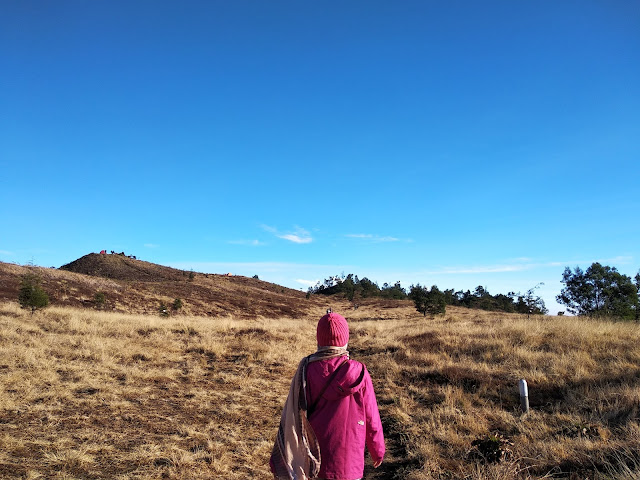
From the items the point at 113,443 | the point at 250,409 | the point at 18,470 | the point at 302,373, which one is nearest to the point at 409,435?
the point at 250,409

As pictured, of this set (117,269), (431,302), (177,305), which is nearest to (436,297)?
(431,302)

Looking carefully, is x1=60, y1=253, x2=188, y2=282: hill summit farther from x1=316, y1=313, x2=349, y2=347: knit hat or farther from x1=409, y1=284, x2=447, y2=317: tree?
x1=316, y1=313, x2=349, y2=347: knit hat

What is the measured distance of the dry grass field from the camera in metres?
4.72

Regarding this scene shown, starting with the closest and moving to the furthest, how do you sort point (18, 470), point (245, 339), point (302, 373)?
point (302, 373)
point (18, 470)
point (245, 339)

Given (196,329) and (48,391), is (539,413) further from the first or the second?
(196,329)

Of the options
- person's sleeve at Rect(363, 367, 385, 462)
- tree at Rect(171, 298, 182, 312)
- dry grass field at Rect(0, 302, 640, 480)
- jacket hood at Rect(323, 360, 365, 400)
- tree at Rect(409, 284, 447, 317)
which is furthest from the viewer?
tree at Rect(409, 284, 447, 317)

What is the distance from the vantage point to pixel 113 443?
557 centimetres

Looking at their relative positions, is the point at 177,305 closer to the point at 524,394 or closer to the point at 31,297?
the point at 31,297

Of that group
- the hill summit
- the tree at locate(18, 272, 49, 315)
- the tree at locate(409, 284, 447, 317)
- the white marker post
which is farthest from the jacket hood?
the hill summit

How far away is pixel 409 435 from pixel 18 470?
5.39m

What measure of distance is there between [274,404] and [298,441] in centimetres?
584

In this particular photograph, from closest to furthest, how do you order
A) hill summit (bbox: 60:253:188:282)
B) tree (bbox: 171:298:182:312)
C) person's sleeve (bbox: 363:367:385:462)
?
person's sleeve (bbox: 363:367:385:462)
tree (bbox: 171:298:182:312)
hill summit (bbox: 60:253:188:282)

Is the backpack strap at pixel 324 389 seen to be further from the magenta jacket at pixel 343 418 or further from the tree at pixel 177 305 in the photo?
the tree at pixel 177 305

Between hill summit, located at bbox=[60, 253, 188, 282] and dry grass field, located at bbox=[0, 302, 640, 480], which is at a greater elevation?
hill summit, located at bbox=[60, 253, 188, 282]
